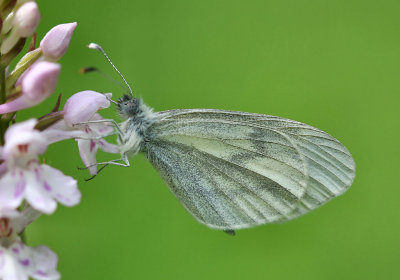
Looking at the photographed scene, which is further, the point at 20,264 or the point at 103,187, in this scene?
the point at 103,187

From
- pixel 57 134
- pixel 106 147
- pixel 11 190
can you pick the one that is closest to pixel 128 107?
pixel 106 147

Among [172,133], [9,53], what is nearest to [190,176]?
[172,133]

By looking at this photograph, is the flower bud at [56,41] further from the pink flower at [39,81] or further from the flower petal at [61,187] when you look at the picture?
the flower petal at [61,187]

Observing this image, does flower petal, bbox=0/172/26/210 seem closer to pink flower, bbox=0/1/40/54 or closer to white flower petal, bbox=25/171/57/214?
white flower petal, bbox=25/171/57/214

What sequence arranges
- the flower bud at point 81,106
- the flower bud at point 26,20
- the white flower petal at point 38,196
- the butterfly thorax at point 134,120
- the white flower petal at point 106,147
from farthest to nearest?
the butterfly thorax at point 134,120
the white flower petal at point 106,147
the flower bud at point 81,106
the flower bud at point 26,20
the white flower petal at point 38,196

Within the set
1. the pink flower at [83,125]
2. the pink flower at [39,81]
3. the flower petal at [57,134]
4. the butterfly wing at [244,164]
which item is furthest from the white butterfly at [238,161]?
the pink flower at [39,81]

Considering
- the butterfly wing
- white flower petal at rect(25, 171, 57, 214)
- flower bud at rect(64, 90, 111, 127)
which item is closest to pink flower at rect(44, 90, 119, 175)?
flower bud at rect(64, 90, 111, 127)

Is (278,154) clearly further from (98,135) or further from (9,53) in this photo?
(9,53)
